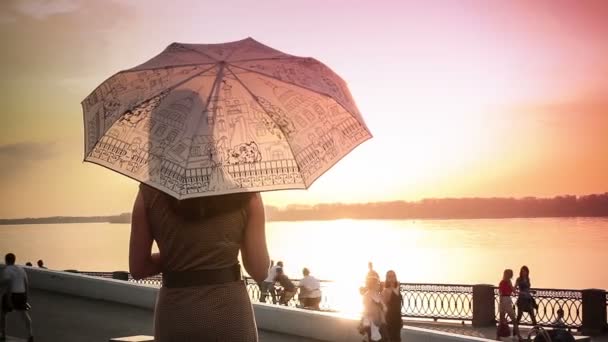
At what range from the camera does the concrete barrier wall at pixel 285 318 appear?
1348 centimetres

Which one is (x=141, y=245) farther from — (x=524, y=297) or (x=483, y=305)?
(x=483, y=305)

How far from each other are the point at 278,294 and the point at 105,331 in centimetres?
1545

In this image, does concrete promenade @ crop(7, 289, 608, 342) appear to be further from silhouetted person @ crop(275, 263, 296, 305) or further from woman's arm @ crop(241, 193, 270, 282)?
woman's arm @ crop(241, 193, 270, 282)

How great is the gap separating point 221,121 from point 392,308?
11.3m

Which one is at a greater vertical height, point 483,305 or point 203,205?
point 203,205

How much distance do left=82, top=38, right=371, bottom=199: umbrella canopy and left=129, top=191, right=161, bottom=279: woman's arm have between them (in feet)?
0.49

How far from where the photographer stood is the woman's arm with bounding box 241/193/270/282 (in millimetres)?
4590

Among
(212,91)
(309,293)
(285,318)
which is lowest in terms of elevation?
(309,293)

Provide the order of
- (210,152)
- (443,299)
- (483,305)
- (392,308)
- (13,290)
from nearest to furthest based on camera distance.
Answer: (210,152) < (392,308) < (13,290) < (483,305) < (443,299)

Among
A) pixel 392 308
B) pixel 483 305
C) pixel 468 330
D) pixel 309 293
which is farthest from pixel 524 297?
pixel 392 308

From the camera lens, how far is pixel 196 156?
182 inches

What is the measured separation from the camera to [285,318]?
590 inches

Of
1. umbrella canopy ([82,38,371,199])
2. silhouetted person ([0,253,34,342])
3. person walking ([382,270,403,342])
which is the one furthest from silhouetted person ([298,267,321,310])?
umbrella canopy ([82,38,371,199])

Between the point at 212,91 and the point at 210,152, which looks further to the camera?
the point at 212,91
